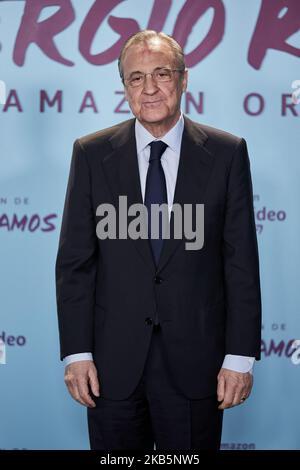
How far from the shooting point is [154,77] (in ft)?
6.66

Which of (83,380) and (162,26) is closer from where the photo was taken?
(83,380)

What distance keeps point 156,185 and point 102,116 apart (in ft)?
3.28

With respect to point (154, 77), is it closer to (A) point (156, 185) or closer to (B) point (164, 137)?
(B) point (164, 137)

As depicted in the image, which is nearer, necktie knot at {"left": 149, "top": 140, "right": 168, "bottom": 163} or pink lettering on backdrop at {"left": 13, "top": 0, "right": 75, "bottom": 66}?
necktie knot at {"left": 149, "top": 140, "right": 168, "bottom": 163}

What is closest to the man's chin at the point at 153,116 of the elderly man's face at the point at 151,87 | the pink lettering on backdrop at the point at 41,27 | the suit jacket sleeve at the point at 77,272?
the elderly man's face at the point at 151,87

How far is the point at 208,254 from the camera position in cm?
203

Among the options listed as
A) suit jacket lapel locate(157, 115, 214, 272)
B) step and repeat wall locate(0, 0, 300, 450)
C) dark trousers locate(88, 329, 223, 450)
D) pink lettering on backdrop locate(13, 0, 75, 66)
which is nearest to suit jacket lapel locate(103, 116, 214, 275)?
suit jacket lapel locate(157, 115, 214, 272)

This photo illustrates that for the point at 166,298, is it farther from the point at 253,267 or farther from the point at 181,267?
the point at 253,267

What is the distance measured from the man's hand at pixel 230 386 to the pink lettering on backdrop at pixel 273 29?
4.65 ft

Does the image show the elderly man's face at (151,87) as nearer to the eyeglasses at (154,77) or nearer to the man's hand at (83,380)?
the eyeglasses at (154,77)

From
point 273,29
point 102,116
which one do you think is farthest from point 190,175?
point 273,29

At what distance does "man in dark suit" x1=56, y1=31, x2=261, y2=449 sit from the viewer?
2.01 meters

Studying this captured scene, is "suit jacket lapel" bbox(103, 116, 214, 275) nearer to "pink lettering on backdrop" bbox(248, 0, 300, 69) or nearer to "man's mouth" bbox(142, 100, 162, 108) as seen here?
"man's mouth" bbox(142, 100, 162, 108)

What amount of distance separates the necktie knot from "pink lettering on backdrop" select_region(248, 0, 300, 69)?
1.04m
